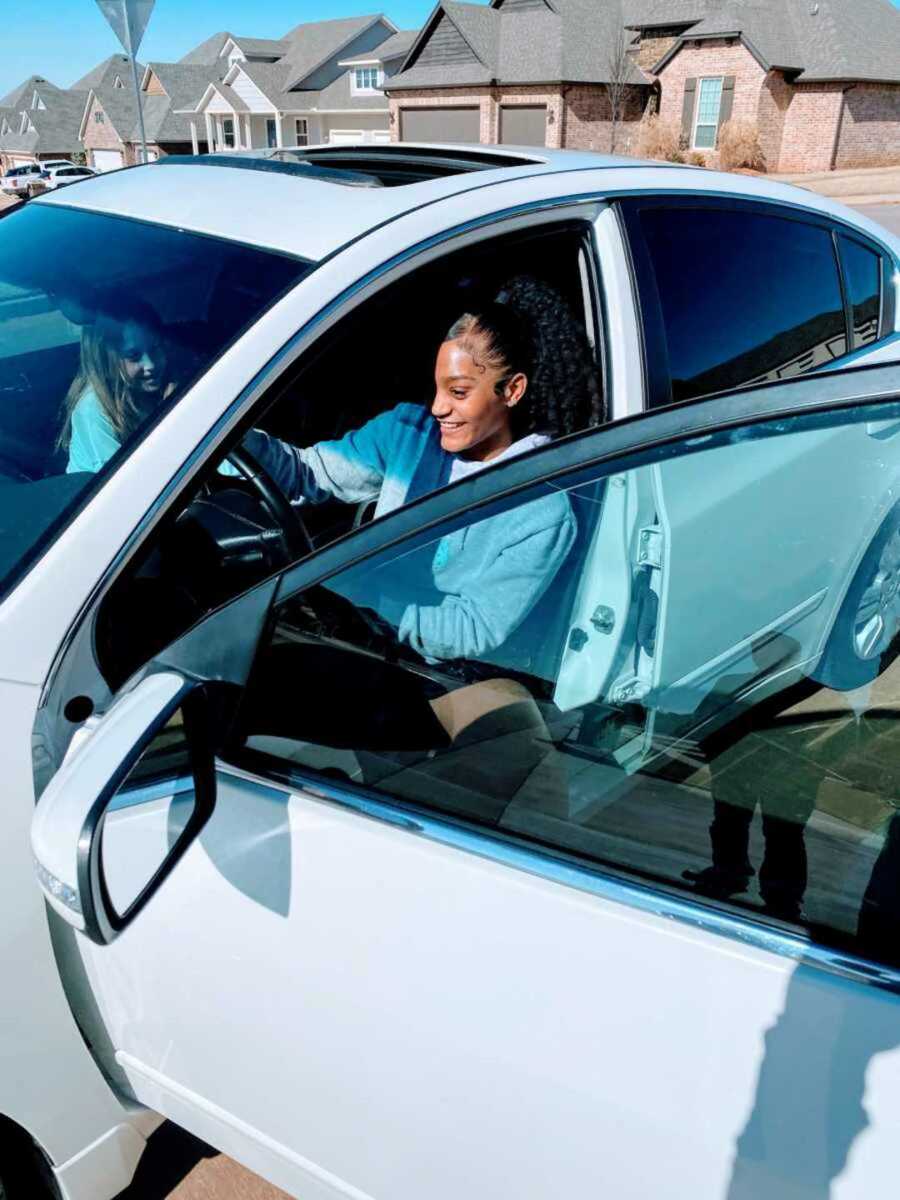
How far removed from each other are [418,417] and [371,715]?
1.38 m

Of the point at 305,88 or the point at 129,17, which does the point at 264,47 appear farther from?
the point at 129,17

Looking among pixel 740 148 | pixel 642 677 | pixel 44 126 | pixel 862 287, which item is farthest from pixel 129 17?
pixel 44 126

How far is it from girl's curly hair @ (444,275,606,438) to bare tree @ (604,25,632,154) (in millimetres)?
31069

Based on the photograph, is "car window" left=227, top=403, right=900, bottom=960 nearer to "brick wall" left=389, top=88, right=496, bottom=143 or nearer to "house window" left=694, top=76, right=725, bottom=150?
"brick wall" left=389, top=88, right=496, bottom=143

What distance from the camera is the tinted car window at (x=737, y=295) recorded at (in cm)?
234

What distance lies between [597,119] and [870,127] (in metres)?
8.28

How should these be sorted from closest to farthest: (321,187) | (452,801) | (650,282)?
(452,801) < (321,187) < (650,282)

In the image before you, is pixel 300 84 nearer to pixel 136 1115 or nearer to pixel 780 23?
pixel 780 23

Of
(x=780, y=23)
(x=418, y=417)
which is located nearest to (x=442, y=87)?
(x=780, y=23)

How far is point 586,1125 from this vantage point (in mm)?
1077

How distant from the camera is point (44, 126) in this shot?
59625 millimetres

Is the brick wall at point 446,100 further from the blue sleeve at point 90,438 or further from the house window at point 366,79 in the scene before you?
the blue sleeve at point 90,438

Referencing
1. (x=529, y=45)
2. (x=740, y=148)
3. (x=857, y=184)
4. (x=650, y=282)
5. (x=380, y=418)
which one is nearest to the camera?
(x=650, y=282)

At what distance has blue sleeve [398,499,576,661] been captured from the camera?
1.36 meters
